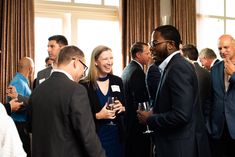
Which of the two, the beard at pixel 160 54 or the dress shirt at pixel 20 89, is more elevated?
the beard at pixel 160 54

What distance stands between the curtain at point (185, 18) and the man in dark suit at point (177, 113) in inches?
163

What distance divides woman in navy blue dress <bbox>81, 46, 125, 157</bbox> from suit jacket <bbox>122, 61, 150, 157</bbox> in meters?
1.26

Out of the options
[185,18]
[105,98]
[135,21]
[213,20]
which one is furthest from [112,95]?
[213,20]

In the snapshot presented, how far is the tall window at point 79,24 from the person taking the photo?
602 cm

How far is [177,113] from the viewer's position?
8.31 feet

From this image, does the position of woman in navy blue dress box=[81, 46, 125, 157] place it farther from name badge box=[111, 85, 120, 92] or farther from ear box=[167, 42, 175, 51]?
ear box=[167, 42, 175, 51]

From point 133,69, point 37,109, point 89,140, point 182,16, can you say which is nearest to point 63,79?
point 37,109

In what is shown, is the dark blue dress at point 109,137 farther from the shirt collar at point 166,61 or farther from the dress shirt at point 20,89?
the dress shirt at point 20,89

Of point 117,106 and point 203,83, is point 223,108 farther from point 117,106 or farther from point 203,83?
point 117,106

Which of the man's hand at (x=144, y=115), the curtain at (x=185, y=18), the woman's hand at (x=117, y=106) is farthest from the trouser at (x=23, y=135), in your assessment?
the curtain at (x=185, y=18)

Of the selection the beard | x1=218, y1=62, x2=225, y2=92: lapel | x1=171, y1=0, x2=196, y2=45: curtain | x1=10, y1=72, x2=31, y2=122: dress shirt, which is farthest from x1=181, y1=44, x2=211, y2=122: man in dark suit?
x1=171, y1=0, x2=196, y2=45: curtain

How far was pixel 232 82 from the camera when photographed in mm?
3184

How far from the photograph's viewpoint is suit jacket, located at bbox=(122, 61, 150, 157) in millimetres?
4609

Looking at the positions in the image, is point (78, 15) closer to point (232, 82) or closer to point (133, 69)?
point (133, 69)
